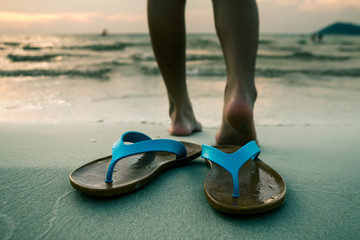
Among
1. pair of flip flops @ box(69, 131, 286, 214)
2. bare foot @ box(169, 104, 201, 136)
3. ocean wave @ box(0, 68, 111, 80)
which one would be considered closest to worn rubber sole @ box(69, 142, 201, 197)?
pair of flip flops @ box(69, 131, 286, 214)

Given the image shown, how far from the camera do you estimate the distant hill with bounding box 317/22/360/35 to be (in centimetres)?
3688

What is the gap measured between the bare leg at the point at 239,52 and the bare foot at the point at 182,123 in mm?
328

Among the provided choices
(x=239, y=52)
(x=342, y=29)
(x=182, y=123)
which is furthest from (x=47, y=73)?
(x=342, y=29)

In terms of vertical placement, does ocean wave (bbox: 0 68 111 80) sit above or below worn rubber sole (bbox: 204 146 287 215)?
below

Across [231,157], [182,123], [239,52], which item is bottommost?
[182,123]

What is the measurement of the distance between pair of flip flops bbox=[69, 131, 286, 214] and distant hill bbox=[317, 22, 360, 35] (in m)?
41.9

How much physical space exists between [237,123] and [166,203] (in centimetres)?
44

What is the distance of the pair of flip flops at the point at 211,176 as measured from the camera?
63 cm

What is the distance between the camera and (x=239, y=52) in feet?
3.28

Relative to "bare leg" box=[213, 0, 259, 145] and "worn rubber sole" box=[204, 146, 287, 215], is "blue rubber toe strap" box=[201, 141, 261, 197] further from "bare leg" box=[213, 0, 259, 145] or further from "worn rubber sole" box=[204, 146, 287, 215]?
"bare leg" box=[213, 0, 259, 145]

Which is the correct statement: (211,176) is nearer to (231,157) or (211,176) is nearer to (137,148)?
(231,157)

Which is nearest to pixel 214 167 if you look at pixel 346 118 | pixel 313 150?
pixel 313 150

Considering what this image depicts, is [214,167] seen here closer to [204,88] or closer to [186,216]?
[186,216]

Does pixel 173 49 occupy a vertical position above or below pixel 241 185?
above
